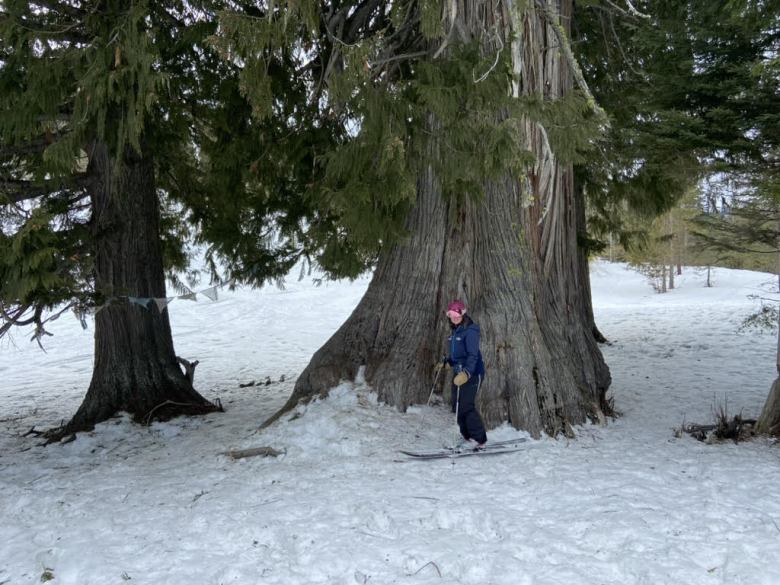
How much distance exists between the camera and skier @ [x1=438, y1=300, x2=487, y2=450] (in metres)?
5.51

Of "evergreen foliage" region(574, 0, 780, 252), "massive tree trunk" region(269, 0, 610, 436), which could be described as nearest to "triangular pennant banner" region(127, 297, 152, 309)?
"massive tree trunk" region(269, 0, 610, 436)

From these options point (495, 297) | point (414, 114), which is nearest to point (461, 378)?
point (495, 297)

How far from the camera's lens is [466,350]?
560 cm

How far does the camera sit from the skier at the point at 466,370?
551 cm

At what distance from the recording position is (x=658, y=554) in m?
3.47

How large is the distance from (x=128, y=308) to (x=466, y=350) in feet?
15.3

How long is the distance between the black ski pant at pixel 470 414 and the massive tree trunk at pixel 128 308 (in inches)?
164

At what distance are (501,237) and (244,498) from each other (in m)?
3.68

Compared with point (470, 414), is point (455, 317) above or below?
above

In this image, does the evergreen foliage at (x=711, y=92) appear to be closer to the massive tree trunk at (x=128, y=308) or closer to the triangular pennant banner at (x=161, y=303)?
the triangular pennant banner at (x=161, y=303)

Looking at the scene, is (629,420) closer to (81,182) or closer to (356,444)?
(356,444)

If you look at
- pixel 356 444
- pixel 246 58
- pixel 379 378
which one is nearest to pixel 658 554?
pixel 356 444

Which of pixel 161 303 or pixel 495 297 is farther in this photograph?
pixel 161 303

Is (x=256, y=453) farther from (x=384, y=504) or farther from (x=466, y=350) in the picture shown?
(x=466, y=350)
